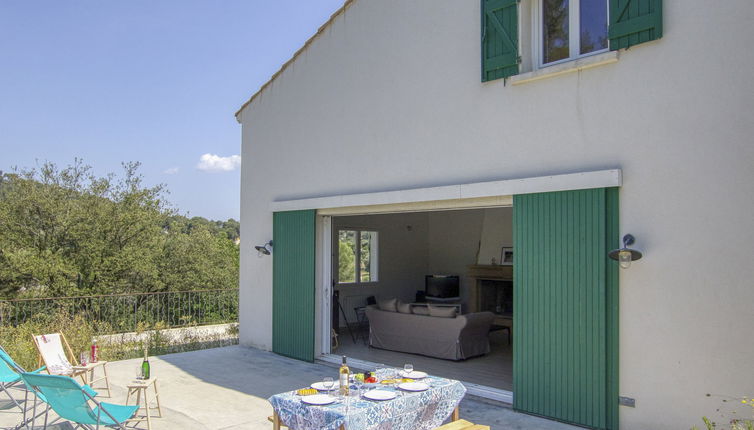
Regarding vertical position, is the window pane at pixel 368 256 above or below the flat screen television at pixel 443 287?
above

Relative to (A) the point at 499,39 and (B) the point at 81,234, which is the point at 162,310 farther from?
(A) the point at 499,39

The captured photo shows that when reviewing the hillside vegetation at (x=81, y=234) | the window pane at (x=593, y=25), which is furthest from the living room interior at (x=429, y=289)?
the hillside vegetation at (x=81, y=234)

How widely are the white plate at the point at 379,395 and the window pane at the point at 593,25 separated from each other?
4.09 metres

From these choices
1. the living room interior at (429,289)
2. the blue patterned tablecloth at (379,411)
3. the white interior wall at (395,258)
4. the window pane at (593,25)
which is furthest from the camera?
the white interior wall at (395,258)

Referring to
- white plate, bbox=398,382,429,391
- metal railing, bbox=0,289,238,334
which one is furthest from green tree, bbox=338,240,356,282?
white plate, bbox=398,382,429,391

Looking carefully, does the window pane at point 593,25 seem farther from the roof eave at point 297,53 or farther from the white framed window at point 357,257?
the white framed window at point 357,257

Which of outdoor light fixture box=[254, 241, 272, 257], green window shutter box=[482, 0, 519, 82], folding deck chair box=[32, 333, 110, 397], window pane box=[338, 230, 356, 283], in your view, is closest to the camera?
green window shutter box=[482, 0, 519, 82]

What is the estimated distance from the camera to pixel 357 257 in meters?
13.4

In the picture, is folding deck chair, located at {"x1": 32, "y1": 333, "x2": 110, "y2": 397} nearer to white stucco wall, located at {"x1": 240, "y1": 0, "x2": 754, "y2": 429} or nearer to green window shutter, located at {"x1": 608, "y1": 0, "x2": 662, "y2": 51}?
white stucco wall, located at {"x1": 240, "y1": 0, "x2": 754, "y2": 429}

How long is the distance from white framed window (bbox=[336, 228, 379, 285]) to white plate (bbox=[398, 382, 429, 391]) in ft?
27.2

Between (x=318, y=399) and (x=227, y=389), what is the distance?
11.6 ft

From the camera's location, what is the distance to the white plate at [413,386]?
4.61 meters

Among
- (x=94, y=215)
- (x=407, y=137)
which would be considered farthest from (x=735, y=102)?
(x=94, y=215)

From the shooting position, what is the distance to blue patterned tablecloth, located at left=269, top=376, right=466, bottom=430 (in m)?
4.07
